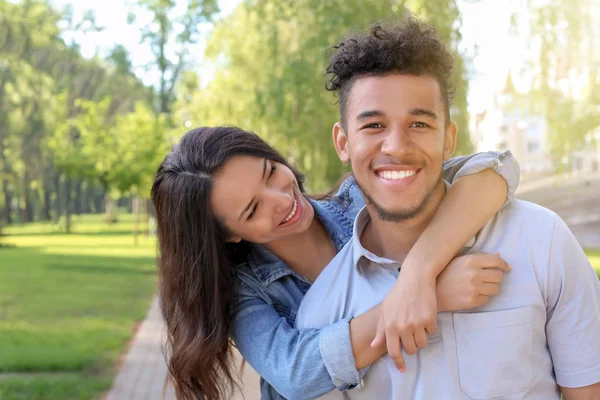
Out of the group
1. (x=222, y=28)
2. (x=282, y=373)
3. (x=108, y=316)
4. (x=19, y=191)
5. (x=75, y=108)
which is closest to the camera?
(x=282, y=373)

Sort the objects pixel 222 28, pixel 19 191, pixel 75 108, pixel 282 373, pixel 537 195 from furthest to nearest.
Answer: pixel 19 191, pixel 75 108, pixel 537 195, pixel 222 28, pixel 282 373

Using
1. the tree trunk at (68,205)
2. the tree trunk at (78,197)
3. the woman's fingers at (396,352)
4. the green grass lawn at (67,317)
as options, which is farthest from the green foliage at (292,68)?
the tree trunk at (78,197)

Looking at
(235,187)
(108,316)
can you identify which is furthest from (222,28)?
(235,187)

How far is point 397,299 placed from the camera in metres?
1.78

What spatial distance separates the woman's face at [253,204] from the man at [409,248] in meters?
0.39

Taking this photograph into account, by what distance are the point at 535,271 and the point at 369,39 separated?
738mm

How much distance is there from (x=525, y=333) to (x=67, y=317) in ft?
31.0

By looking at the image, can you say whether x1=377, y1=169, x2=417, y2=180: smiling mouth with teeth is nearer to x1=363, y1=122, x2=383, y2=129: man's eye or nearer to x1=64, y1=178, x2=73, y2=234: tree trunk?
x1=363, y1=122, x2=383, y2=129: man's eye

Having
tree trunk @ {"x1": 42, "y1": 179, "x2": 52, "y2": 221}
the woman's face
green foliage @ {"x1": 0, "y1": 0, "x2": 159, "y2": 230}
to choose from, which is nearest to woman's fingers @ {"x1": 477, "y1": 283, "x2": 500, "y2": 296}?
the woman's face

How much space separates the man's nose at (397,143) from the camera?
1769 millimetres

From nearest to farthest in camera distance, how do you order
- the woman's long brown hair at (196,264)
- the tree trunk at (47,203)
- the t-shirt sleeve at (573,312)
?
the t-shirt sleeve at (573,312) → the woman's long brown hair at (196,264) → the tree trunk at (47,203)

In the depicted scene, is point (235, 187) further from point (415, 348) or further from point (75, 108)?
point (75, 108)

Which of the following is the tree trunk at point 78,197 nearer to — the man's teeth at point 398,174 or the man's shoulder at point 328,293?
the man's shoulder at point 328,293

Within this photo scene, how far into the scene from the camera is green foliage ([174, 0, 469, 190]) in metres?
7.21
